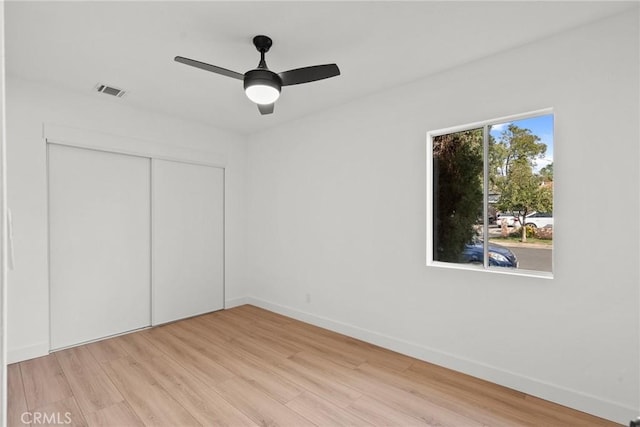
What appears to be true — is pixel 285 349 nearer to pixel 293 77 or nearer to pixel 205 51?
pixel 293 77

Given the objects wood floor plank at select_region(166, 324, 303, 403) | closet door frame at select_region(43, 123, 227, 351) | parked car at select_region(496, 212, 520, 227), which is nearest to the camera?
wood floor plank at select_region(166, 324, 303, 403)

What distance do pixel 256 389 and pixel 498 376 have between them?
1.89 m

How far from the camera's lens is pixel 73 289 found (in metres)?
3.34

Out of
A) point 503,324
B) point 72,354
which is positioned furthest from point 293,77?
point 72,354

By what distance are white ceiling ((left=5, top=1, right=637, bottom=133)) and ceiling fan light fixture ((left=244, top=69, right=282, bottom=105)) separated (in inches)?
12.5

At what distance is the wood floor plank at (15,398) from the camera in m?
2.15

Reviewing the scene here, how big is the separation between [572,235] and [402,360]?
5.64 feet

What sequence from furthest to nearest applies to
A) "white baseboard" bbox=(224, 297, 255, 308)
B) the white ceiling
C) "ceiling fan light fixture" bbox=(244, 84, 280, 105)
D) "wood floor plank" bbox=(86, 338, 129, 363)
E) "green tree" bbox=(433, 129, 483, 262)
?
"white baseboard" bbox=(224, 297, 255, 308) < "wood floor plank" bbox=(86, 338, 129, 363) < "green tree" bbox=(433, 129, 483, 262) < "ceiling fan light fixture" bbox=(244, 84, 280, 105) < the white ceiling

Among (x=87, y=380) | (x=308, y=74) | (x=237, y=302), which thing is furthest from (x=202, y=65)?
(x=237, y=302)

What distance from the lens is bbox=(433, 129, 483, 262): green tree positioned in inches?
114

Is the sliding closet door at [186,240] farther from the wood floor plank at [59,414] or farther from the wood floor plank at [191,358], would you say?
the wood floor plank at [59,414]

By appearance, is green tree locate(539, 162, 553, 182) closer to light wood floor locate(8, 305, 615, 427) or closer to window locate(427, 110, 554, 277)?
window locate(427, 110, 554, 277)

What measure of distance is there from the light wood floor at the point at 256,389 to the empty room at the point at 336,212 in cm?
2

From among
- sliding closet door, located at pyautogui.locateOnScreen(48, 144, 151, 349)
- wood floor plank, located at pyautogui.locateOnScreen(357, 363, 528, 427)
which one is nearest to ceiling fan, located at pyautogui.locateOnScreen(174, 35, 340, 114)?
sliding closet door, located at pyautogui.locateOnScreen(48, 144, 151, 349)
